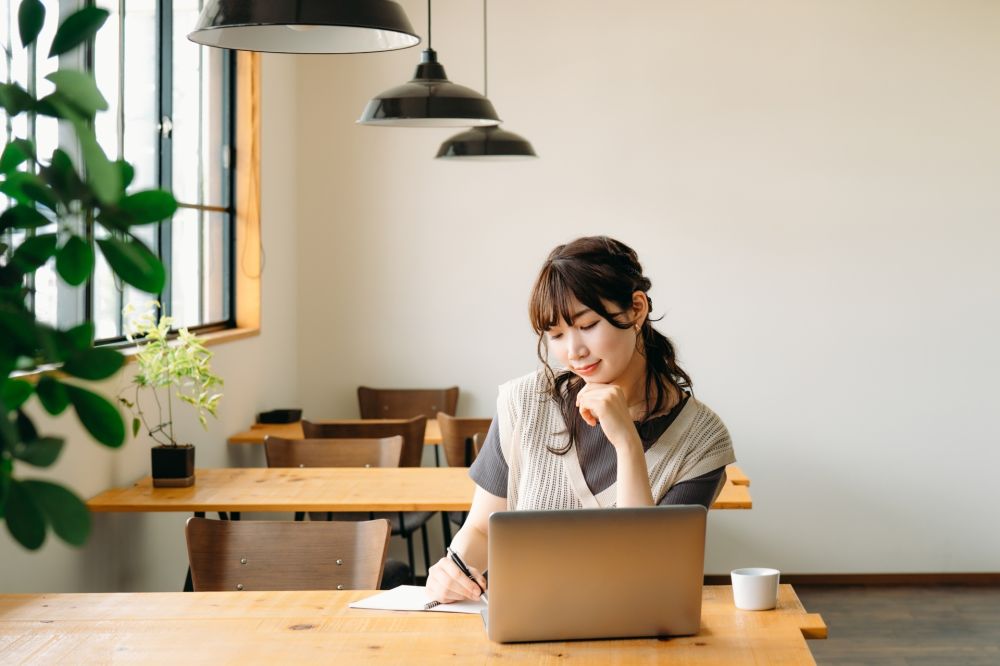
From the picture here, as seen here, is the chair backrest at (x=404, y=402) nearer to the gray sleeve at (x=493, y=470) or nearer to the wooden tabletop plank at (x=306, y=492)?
the wooden tabletop plank at (x=306, y=492)

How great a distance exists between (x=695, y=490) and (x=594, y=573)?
1.43 feet

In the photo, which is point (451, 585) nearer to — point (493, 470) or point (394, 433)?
point (493, 470)

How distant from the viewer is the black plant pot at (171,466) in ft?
11.1

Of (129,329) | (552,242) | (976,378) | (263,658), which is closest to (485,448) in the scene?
(263,658)

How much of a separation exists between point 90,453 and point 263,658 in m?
1.64

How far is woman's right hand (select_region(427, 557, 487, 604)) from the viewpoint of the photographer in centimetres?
198

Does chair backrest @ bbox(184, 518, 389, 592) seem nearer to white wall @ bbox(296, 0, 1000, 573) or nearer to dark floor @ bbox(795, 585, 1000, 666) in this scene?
dark floor @ bbox(795, 585, 1000, 666)

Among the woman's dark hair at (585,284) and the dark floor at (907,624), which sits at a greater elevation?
the woman's dark hair at (585,284)

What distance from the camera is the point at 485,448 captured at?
2.17m

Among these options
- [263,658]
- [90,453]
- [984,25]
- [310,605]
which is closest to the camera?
[263,658]

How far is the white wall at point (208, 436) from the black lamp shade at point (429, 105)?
110 centimetres

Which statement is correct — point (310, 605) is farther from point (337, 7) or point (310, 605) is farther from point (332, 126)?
point (332, 126)

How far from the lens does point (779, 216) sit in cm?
534

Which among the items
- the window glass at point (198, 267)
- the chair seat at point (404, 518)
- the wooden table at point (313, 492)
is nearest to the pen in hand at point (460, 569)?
the wooden table at point (313, 492)
